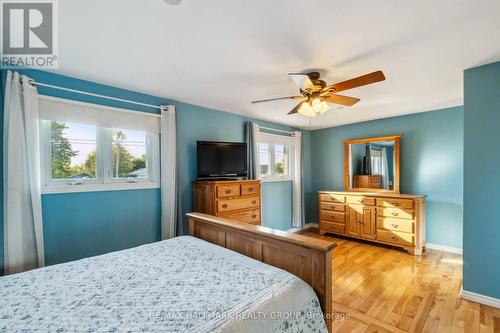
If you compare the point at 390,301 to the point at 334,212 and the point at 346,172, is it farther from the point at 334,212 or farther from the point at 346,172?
the point at 346,172

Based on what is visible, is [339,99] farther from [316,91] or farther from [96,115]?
[96,115]

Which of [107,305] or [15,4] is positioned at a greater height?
[15,4]

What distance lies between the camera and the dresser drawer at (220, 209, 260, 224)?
9.67ft

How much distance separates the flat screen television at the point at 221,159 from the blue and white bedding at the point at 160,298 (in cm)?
166

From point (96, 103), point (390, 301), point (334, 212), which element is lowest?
point (390, 301)

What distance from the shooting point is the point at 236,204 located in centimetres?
301

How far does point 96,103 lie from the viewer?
2.35 m

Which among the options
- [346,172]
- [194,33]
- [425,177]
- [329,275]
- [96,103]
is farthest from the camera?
[346,172]

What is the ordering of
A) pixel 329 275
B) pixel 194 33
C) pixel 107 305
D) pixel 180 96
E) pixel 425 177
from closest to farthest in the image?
pixel 107 305 → pixel 329 275 → pixel 194 33 → pixel 180 96 → pixel 425 177

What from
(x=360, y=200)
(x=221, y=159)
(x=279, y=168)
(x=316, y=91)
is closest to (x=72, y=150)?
(x=221, y=159)

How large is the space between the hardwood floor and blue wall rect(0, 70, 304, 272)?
212 centimetres

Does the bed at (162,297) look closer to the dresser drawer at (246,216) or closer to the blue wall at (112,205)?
the blue wall at (112,205)

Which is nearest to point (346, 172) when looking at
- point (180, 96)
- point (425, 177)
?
point (425, 177)

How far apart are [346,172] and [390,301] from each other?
2.68 metres
